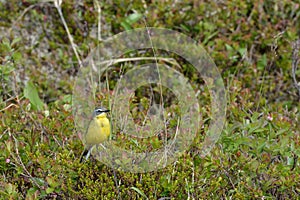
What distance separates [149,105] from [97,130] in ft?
2.44

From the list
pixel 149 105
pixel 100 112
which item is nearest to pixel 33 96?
pixel 149 105

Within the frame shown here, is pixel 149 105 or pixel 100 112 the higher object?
pixel 100 112

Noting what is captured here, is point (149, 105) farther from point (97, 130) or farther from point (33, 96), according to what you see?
point (33, 96)

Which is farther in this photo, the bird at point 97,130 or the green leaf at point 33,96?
the green leaf at point 33,96

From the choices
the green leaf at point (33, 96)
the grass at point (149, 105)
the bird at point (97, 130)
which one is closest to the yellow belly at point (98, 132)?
the bird at point (97, 130)

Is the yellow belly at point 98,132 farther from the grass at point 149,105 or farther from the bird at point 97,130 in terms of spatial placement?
the grass at point 149,105

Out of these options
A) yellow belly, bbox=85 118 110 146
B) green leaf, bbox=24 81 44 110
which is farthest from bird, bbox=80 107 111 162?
green leaf, bbox=24 81 44 110

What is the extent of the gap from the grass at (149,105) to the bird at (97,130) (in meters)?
0.12

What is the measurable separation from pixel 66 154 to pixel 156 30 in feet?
6.48

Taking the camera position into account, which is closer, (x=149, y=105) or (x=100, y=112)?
(x=100, y=112)

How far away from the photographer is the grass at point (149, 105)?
329 centimetres

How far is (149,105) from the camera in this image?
3986mm

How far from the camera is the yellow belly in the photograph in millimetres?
3318

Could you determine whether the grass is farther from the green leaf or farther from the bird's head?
the bird's head
